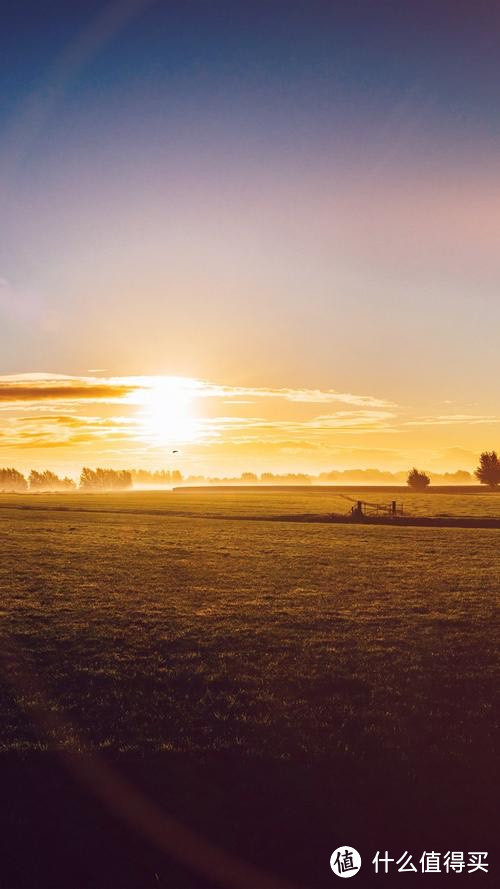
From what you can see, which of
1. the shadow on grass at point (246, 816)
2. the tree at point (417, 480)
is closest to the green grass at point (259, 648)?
the shadow on grass at point (246, 816)

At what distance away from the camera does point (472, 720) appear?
12.7 meters

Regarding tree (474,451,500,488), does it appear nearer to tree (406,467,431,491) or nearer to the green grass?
tree (406,467,431,491)

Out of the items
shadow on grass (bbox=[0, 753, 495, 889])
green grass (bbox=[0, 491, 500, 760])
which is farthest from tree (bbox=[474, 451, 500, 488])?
shadow on grass (bbox=[0, 753, 495, 889])

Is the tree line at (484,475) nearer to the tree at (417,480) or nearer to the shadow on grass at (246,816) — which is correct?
the tree at (417,480)

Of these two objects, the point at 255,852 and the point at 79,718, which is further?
the point at 79,718

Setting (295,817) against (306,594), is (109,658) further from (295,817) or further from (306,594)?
(306,594)

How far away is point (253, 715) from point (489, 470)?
152 m

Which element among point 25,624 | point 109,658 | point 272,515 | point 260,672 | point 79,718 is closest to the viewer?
point 79,718

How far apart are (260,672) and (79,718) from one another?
202 inches

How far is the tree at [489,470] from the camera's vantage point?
14988 centimetres

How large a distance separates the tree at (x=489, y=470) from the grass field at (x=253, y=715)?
5184 inches

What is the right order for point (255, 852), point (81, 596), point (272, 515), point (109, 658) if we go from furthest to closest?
point (272, 515), point (81, 596), point (109, 658), point (255, 852)

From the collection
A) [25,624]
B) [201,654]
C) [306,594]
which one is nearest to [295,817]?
[201,654]

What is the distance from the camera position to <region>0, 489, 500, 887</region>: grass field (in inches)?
364
